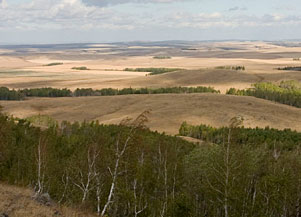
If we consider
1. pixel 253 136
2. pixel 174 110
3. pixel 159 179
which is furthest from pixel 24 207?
pixel 174 110

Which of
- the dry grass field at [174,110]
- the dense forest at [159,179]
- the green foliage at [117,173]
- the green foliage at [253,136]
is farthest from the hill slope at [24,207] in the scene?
the dry grass field at [174,110]

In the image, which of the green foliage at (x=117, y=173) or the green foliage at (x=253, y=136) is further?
the green foliage at (x=253, y=136)

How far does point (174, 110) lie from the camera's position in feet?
552

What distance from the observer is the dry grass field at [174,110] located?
153200mm

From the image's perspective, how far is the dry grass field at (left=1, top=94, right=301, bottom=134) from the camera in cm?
15320

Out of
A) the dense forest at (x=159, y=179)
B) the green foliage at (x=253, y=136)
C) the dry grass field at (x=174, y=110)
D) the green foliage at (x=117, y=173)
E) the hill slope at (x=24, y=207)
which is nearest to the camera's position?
the hill slope at (x=24, y=207)

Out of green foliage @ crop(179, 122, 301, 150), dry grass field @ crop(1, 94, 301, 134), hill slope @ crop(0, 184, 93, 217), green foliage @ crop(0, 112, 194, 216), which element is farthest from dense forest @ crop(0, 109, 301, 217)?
dry grass field @ crop(1, 94, 301, 134)

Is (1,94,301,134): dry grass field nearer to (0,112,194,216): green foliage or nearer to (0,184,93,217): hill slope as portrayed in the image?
(0,112,194,216): green foliage

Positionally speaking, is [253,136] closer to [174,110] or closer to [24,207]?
[174,110]

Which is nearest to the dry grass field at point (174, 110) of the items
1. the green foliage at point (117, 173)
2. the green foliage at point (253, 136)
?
the green foliage at point (253, 136)

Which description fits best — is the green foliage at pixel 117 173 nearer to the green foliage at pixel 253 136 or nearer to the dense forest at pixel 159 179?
the dense forest at pixel 159 179

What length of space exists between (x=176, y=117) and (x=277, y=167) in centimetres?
10678

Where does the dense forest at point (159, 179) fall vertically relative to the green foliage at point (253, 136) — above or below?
above

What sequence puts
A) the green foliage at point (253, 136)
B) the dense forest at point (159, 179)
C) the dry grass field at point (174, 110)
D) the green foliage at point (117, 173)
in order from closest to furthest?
1. the dense forest at point (159, 179)
2. the green foliage at point (117, 173)
3. the green foliage at point (253, 136)
4. the dry grass field at point (174, 110)
